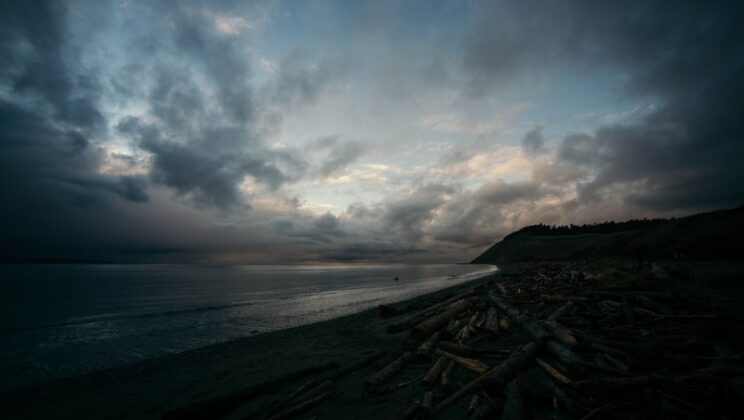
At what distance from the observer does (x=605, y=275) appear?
19.1 m

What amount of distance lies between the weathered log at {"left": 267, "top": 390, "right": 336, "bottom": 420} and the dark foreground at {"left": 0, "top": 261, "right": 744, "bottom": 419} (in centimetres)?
3

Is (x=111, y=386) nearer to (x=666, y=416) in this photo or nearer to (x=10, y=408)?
(x=10, y=408)

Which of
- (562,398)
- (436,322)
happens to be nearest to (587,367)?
(562,398)

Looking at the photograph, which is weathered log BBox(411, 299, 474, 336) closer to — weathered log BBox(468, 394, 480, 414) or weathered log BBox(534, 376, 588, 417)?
weathered log BBox(468, 394, 480, 414)

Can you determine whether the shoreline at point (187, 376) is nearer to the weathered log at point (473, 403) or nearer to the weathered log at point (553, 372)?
the weathered log at point (473, 403)

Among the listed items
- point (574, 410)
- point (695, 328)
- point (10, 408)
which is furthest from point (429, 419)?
point (10, 408)

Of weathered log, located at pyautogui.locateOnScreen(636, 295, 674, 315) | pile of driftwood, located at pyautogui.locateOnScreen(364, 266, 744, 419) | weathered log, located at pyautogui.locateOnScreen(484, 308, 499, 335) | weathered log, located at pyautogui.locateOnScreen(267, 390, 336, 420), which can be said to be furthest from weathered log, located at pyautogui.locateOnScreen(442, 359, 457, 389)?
weathered log, located at pyautogui.locateOnScreen(636, 295, 674, 315)

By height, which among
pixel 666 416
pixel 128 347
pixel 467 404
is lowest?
pixel 128 347

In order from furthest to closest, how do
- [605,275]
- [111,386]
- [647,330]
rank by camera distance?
[605,275] → [111,386] → [647,330]

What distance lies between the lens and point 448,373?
7535mm

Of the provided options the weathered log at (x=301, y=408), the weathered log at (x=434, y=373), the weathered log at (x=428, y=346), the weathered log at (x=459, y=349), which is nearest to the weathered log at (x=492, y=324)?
the weathered log at (x=428, y=346)

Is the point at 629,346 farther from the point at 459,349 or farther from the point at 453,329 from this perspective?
the point at 453,329

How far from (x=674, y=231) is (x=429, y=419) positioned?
78.7 metres

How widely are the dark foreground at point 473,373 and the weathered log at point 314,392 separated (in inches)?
1.2
